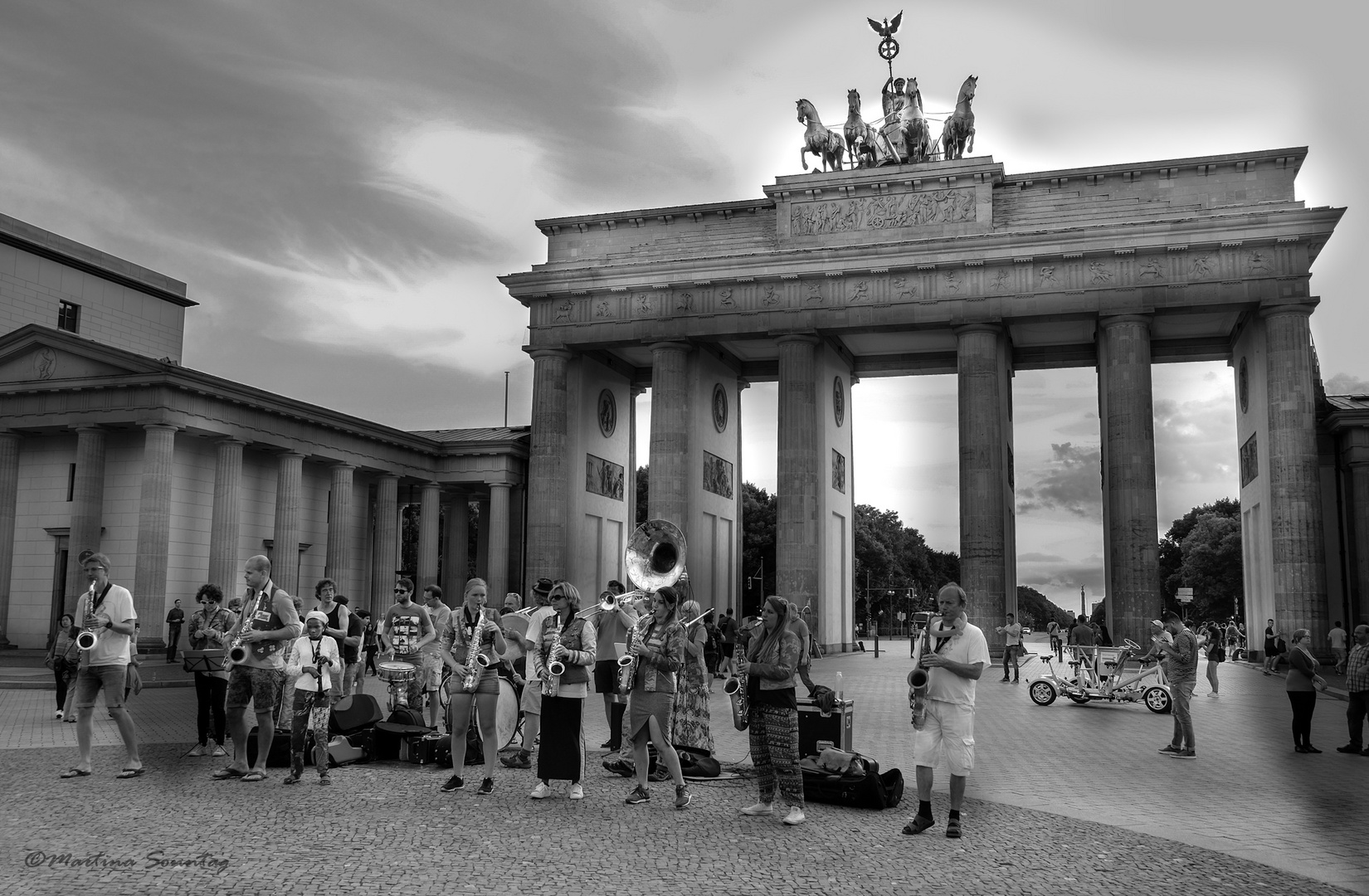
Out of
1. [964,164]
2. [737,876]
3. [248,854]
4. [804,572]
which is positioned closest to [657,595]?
[737,876]

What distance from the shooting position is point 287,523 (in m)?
40.7

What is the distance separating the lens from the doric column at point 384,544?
46.6m

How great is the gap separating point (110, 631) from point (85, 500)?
88.9 feet

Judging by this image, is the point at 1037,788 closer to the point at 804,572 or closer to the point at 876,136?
the point at 804,572

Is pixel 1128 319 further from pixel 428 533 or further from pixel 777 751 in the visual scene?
pixel 777 751

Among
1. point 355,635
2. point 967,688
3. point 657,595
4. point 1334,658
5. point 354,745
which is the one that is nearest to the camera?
point 967,688

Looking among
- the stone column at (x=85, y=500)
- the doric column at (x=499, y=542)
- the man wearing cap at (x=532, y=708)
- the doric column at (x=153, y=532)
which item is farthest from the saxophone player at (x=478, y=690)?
the doric column at (x=499, y=542)

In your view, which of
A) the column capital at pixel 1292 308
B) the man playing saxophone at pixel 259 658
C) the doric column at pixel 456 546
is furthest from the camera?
the doric column at pixel 456 546

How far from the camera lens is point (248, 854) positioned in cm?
841

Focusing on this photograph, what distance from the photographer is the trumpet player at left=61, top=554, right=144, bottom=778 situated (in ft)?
39.6

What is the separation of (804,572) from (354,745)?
31545 mm

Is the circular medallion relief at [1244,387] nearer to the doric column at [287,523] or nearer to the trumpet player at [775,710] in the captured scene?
the doric column at [287,523]

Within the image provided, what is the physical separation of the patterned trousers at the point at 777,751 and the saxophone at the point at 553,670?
197 cm

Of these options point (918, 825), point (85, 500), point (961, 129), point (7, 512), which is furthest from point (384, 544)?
point (918, 825)
